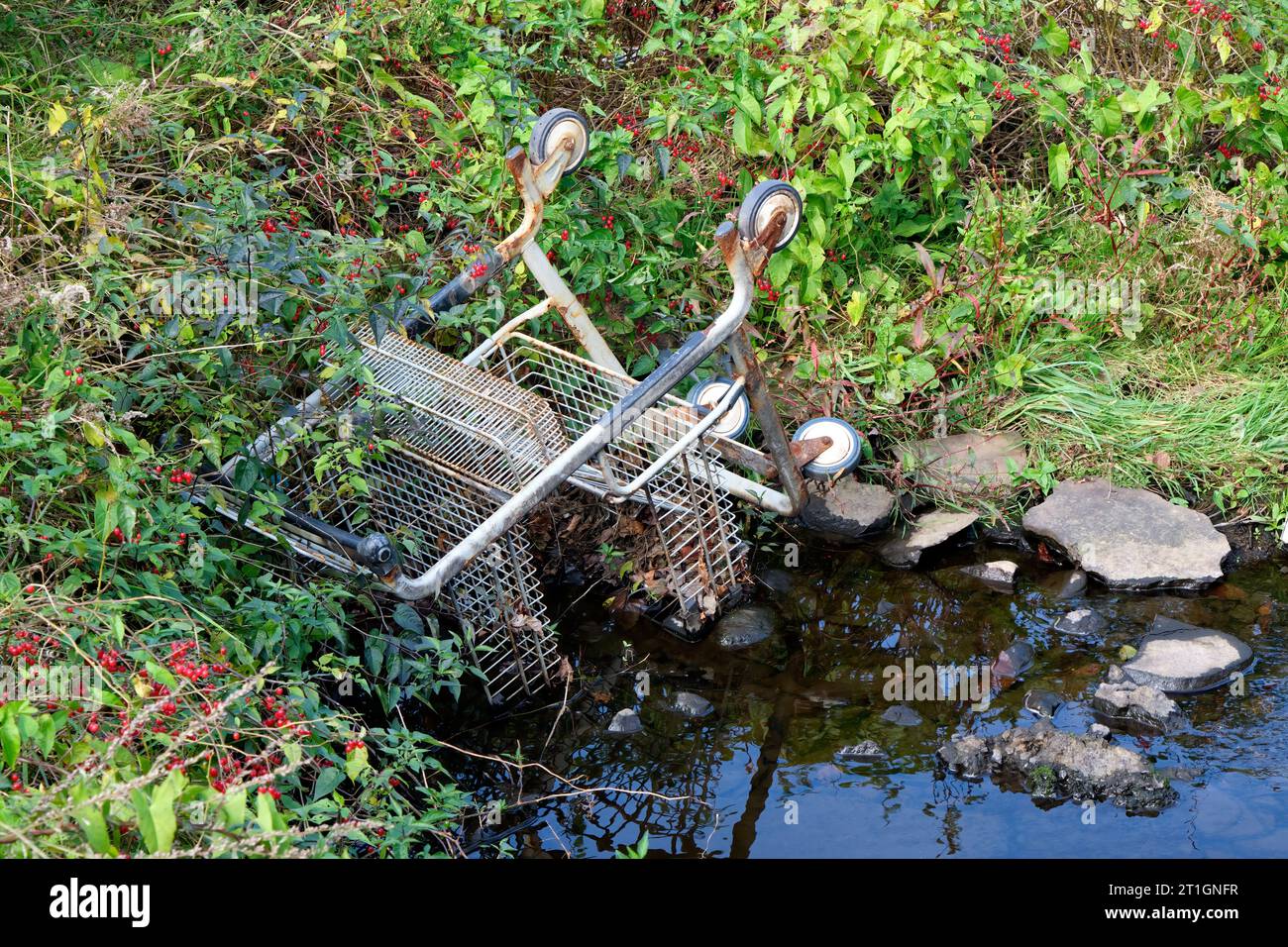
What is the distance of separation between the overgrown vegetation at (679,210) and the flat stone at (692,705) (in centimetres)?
72

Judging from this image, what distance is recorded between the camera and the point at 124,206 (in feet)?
12.8

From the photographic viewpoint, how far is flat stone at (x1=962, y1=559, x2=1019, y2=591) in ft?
14.5

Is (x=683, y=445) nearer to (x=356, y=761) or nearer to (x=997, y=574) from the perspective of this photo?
(x=997, y=574)

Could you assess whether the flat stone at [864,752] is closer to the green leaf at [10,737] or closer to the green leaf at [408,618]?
Answer: the green leaf at [408,618]

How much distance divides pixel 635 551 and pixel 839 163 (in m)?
1.72

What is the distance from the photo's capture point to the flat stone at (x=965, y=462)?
15.6ft

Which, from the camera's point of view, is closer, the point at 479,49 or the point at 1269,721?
the point at 1269,721

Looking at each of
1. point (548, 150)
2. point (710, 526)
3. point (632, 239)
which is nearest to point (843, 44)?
point (632, 239)

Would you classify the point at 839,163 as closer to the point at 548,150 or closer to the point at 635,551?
the point at 548,150

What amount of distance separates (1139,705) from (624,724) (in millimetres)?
1574

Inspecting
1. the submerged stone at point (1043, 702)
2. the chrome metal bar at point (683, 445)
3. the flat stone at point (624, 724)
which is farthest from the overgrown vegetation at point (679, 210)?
the submerged stone at point (1043, 702)

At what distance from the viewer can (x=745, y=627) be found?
4.25 metres

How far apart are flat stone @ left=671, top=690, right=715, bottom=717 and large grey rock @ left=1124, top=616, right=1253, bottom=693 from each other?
1.33m

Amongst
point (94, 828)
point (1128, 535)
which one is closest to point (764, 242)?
point (1128, 535)
